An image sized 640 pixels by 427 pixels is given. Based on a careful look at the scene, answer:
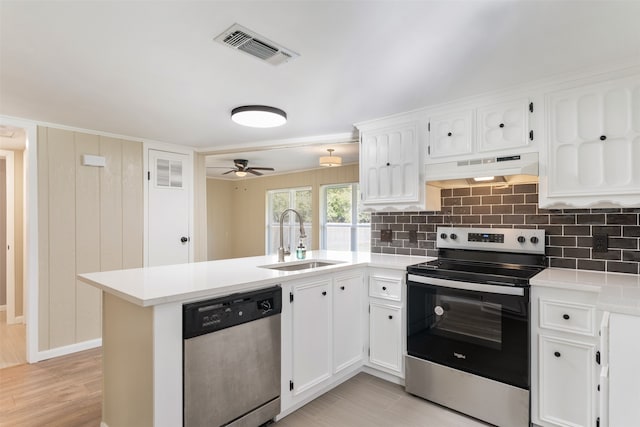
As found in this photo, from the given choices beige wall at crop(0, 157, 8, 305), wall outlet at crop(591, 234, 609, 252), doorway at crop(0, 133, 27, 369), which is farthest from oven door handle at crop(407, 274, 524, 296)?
beige wall at crop(0, 157, 8, 305)

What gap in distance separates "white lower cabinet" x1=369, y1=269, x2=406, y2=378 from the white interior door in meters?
2.59

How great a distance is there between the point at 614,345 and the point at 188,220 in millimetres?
4125

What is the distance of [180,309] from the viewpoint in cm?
165

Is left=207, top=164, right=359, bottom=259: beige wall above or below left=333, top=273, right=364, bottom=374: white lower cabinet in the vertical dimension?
above

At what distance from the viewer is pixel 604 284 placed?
1860 millimetres

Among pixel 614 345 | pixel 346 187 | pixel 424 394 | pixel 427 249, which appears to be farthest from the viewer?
pixel 346 187

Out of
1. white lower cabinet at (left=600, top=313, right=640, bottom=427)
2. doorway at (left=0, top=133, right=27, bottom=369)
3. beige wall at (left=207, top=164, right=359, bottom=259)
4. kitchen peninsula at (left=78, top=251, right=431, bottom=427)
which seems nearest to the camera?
white lower cabinet at (left=600, top=313, right=640, bottom=427)

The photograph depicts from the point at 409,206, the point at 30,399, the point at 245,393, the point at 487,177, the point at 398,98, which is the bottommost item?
the point at 30,399

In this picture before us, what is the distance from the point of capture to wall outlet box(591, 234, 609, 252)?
225cm

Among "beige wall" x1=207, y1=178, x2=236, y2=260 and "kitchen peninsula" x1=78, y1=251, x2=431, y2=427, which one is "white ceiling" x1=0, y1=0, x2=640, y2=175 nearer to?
"kitchen peninsula" x1=78, y1=251, x2=431, y2=427

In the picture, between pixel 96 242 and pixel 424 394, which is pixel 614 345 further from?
pixel 96 242

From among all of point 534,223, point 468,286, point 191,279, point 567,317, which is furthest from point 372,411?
point 534,223

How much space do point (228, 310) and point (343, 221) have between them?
4559mm

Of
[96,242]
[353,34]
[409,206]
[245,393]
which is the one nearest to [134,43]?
[353,34]
